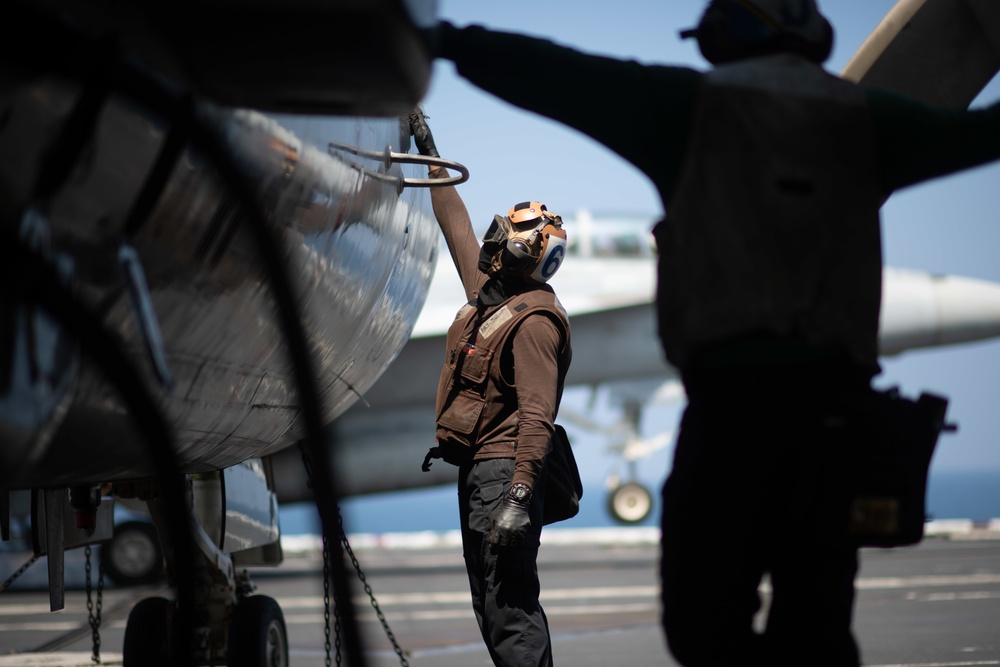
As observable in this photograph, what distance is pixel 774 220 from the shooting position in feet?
8.13

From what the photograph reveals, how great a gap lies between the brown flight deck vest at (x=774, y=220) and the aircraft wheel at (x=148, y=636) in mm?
3341

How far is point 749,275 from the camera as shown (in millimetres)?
2475

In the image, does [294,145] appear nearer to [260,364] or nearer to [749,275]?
[260,364]

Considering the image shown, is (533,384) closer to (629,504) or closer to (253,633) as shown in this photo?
(253,633)

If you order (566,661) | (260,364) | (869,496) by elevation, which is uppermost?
(260,364)

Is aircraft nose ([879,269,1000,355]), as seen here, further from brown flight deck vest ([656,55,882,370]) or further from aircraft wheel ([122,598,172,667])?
brown flight deck vest ([656,55,882,370])

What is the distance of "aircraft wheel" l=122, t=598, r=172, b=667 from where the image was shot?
5.16 meters

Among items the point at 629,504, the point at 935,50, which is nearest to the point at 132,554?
the point at 629,504

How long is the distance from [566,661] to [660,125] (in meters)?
5.13

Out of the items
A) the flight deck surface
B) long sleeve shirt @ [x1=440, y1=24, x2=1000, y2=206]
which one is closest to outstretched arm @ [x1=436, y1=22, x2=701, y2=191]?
long sleeve shirt @ [x1=440, y1=24, x2=1000, y2=206]

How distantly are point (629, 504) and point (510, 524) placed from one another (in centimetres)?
1529

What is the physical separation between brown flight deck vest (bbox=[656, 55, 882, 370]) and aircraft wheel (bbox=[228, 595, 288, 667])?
3040mm

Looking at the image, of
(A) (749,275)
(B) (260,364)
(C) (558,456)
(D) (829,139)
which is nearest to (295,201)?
(B) (260,364)

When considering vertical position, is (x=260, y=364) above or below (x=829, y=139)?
below
